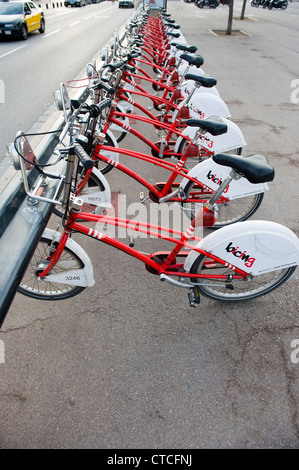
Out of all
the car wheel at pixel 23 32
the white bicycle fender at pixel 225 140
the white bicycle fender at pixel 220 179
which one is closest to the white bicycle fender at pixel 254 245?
the white bicycle fender at pixel 220 179

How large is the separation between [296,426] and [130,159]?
4.20 m

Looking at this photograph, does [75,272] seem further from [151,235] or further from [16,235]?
[151,235]

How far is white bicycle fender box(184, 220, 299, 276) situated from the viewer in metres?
2.40

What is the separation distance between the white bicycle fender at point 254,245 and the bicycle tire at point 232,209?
121cm

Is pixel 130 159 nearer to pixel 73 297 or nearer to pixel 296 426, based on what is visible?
pixel 73 297

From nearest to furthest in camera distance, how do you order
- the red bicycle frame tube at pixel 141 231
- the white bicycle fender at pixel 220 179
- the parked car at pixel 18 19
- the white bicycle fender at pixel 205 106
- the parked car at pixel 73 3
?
the red bicycle frame tube at pixel 141 231 < the white bicycle fender at pixel 220 179 < the white bicycle fender at pixel 205 106 < the parked car at pixel 18 19 < the parked car at pixel 73 3

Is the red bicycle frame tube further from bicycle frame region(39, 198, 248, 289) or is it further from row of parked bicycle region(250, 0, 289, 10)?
row of parked bicycle region(250, 0, 289, 10)

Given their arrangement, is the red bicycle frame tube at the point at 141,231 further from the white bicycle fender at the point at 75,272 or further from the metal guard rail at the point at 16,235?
the metal guard rail at the point at 16,235

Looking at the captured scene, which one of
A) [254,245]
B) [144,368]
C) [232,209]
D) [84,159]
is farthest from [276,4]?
[144,368]

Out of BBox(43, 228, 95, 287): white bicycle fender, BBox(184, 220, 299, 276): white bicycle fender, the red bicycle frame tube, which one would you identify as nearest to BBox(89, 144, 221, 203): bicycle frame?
the red bicycle frame tube

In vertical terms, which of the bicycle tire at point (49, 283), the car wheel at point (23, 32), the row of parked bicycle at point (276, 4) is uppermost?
the row of parked bicycle at point (276, 4)

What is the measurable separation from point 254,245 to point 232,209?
1560mm

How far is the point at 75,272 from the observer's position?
2.59m

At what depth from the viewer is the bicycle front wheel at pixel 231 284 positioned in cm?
268
